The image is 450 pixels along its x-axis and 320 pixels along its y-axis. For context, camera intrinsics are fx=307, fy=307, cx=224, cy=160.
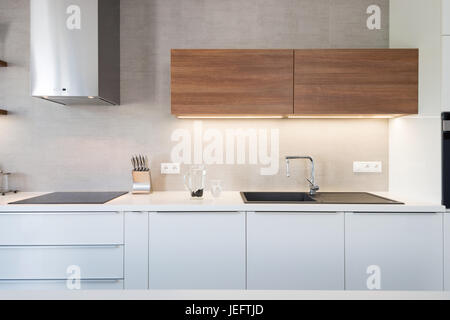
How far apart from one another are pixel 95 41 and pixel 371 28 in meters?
2.08

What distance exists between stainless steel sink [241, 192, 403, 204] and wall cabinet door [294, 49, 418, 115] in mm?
589

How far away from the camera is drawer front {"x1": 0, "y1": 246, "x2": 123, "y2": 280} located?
1.89 meters

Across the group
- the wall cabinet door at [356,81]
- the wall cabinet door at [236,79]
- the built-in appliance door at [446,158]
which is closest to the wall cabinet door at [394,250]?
the built-in appliance door at [446,158]

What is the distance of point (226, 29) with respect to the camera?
2455 millimetres

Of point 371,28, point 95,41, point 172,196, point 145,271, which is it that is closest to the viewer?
point 145,271

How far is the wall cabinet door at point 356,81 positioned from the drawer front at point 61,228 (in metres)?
1.45

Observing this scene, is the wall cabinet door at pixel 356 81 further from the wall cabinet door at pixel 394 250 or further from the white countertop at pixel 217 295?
the white countertop at pixel 217 295

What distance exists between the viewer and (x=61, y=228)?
6.21 ft

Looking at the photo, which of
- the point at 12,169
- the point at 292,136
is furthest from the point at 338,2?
the point at 12,169

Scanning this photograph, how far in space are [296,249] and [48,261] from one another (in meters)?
1.53

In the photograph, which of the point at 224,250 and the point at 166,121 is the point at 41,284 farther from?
the point at 166,121

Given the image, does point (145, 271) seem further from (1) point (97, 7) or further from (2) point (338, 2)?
(2) point (338, 2)

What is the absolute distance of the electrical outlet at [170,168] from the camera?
247 centimetres

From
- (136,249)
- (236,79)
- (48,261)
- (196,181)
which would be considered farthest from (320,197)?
(48,261)
